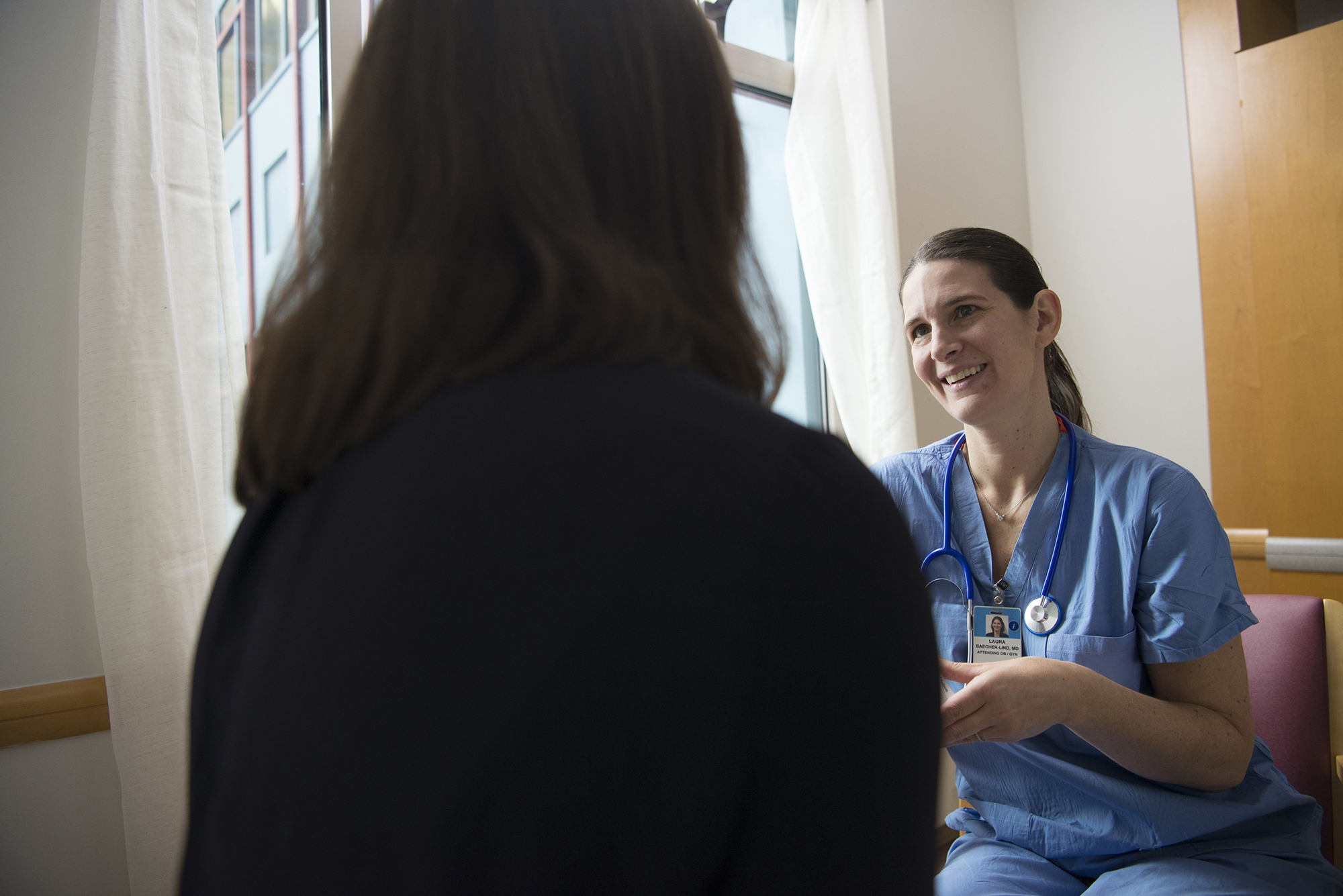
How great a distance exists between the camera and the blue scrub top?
1122 millimetres

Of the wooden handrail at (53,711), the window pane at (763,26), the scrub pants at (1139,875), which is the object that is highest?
the window pane at (763,26)

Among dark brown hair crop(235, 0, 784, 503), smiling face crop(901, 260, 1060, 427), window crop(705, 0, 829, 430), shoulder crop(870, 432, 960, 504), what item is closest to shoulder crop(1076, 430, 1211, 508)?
smiling face crop(901, 260, 1060, 427)

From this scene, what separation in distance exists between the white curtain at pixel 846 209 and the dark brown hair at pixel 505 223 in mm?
1963

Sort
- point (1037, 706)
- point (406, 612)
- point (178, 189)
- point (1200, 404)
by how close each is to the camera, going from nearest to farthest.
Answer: point (406, 612) → point (1037, 706) → point (178, 189) → point (1200, 404)

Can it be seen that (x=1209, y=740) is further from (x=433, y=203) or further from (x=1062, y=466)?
(x=433, y=203)

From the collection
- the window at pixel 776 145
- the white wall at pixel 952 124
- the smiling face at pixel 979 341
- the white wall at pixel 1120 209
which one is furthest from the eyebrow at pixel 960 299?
the white wall at pixel 1120 209

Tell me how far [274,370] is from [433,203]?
0.44 ft

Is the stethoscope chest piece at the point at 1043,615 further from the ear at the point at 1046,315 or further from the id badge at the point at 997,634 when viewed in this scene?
the ear at the point at 1046,315

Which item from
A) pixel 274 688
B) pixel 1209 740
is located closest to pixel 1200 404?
pixel 1209 740

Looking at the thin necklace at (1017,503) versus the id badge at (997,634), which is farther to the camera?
the thin necklace at (1017,503)

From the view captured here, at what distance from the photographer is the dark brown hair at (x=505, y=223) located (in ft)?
1.41

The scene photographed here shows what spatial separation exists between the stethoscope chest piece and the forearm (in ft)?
0.55

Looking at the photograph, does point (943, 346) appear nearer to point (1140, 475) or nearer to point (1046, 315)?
point (1046, 315)

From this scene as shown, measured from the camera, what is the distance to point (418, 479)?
0.39 metres
